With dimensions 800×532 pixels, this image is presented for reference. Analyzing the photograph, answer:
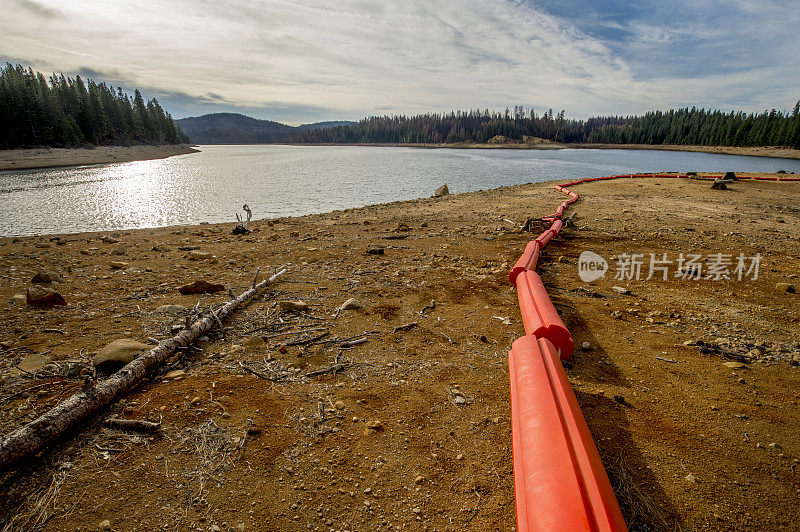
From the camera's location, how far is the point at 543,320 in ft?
17.0

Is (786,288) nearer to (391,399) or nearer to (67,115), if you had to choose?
(391,399)

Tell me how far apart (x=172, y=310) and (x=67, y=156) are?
78855 millimetres

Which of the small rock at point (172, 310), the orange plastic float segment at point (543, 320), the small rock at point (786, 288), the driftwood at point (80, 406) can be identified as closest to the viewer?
the driftwood at point (80, 406)

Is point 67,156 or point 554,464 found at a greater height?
point 67,156

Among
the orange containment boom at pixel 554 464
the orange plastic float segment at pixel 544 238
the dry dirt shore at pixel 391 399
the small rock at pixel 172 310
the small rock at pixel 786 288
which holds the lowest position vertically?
the dry dirt shore at pixel 391 399

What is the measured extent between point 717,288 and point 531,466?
8.18 m

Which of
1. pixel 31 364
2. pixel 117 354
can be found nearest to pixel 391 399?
pixel 117 354

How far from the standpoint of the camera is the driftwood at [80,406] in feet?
10.9

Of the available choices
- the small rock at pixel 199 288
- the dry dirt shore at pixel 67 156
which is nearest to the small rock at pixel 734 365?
the small rock at pixel 199 288

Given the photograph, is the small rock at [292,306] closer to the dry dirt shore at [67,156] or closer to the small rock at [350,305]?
the small rock at [350,305]

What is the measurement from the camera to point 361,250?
37.7 ft

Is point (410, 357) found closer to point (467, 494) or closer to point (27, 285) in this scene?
point (467, 494)

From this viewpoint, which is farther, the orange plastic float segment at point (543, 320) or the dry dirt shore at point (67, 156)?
the dry dirt shore at point (67, 156)

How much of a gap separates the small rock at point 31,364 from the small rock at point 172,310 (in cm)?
180
